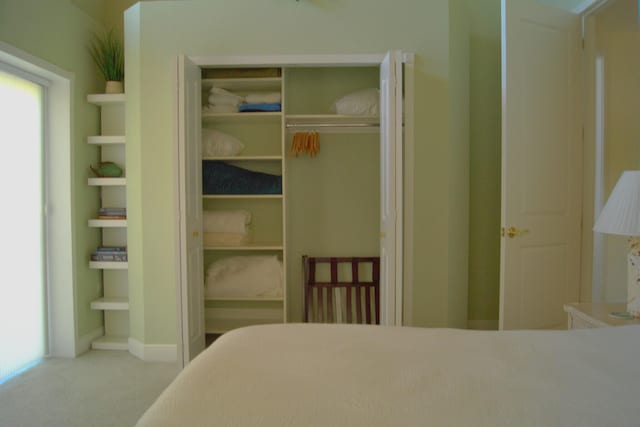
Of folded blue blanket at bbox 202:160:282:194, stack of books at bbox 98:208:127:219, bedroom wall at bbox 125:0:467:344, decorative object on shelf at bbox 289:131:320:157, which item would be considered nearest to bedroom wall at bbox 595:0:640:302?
bedroom wall at bbox 125:0:467:344

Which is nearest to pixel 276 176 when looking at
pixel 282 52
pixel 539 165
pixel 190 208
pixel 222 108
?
pixel 222 108

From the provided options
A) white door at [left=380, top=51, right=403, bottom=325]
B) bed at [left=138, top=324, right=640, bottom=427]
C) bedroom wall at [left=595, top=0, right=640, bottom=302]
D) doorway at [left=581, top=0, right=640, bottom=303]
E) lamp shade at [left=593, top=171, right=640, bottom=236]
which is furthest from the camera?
bedroom wall at [left=595, top=0, right=640, bottom=302]

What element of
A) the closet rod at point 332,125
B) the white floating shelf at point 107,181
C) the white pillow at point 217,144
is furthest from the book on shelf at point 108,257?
the closet rod at point 332,125

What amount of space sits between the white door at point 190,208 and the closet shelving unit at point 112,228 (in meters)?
0.71

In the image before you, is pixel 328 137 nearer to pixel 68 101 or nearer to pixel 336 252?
pixel 336 252

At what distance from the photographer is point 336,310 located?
3.22 meters

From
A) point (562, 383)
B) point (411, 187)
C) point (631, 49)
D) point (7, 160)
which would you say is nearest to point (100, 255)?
point (7, 160)

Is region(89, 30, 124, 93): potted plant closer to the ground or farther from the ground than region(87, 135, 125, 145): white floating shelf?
farther from the ground

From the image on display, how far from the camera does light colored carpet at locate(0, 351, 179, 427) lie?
2102 millimetres

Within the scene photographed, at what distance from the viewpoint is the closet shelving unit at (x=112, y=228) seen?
117 inches

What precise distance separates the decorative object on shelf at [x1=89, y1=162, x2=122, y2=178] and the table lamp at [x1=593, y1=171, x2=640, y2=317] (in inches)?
124

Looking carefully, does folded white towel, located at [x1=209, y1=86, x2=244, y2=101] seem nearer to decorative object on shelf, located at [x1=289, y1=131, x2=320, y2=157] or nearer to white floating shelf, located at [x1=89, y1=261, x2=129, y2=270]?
decorative object on shelf, located at [x1=289, y1=131, x2=320, y2=157]

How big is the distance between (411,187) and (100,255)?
244 centimetres

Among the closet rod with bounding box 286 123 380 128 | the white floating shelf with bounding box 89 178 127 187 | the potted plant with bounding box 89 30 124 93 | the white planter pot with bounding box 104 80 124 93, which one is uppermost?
the potted plant with bounding box 89 30 124 93
